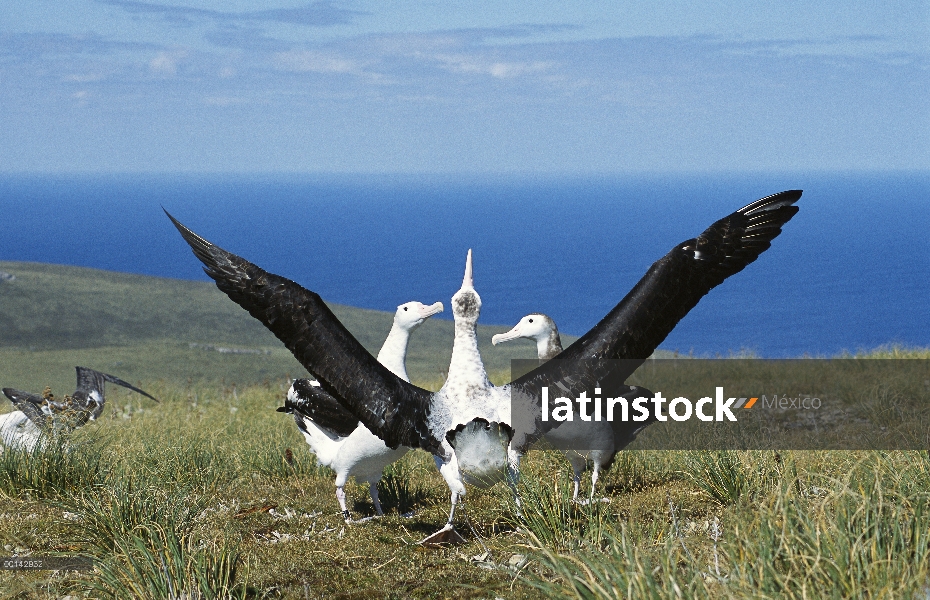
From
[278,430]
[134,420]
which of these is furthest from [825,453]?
[134,420]

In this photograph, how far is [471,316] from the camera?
609 centimetres

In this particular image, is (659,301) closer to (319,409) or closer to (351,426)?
(351,426)

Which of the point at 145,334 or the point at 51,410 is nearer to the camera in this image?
the point at 51,410

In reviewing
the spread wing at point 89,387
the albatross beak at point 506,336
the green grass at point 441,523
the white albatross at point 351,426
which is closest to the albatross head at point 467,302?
the white albatross at point 351,426

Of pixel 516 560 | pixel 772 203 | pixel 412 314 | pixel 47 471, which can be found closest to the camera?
pixel 516 560

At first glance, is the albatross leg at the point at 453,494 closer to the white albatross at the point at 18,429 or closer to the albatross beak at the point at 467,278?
the albatross beak at the point at 467,278

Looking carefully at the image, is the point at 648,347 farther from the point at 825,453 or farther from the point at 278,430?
the point at 278,430

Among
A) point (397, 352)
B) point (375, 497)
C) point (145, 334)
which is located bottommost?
point (375, 497)

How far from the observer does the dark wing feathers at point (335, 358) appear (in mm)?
6332

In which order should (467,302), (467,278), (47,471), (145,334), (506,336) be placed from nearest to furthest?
1. (467,302)
2. (467,278)
3. (506,336)
4. (47,471)
5. (145,334)

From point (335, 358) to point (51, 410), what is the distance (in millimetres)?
4572

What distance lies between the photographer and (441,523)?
7258 millimetres

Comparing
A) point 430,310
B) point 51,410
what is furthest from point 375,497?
point 51,410

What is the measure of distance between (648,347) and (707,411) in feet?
21.2
